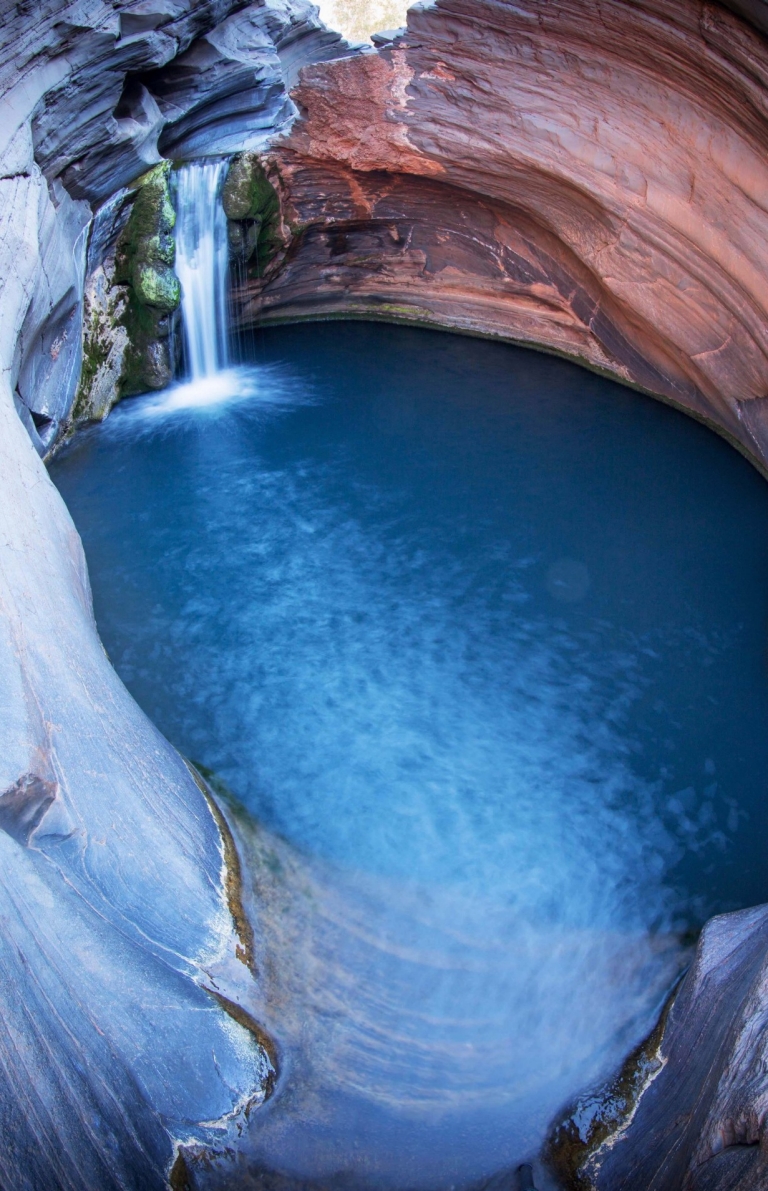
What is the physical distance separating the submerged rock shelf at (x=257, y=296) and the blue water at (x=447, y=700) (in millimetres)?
361

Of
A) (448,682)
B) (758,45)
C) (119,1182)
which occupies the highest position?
(758,45)

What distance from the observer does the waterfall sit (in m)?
7.91

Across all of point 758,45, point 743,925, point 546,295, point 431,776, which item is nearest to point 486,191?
point 546,295

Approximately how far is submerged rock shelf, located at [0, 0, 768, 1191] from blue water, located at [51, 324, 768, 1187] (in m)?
0.36

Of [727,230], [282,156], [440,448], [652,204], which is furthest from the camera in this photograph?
[282,156]

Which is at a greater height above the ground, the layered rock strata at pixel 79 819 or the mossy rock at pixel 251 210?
the mossy rock at pixel 251 210

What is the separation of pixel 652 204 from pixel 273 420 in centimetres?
368

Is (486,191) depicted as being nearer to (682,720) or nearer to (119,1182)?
(682,720)

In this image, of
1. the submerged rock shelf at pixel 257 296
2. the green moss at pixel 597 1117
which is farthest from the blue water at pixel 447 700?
the submerged rock shelf at pixel 257 296

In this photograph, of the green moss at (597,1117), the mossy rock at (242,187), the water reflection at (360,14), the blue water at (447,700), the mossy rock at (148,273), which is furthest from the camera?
the water reflection at (360,14)

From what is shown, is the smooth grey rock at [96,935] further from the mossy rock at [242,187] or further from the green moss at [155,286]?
the mossy rock at [242,187]

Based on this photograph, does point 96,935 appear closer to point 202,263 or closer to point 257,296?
point 202,263

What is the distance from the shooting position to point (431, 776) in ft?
15.8

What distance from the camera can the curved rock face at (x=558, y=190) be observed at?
579 cm
